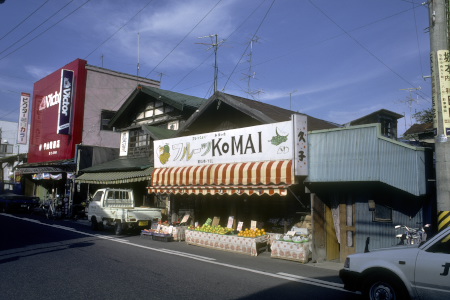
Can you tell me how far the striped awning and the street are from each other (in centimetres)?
251

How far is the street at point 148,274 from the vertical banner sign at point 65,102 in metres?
18.4

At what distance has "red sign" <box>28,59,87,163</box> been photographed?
31.0 meters

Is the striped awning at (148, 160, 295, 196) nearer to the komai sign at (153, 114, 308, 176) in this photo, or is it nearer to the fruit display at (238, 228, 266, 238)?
the komai sign at (153, 114, 308, 176)

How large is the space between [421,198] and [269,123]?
589 centimetres

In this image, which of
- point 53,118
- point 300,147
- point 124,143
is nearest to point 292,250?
point 300,147

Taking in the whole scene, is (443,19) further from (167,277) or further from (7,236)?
(7,236)

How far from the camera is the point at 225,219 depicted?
16.5 metres

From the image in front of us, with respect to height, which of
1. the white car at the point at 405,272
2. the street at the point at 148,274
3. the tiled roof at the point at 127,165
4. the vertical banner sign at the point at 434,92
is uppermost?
the vertical banner sign at the point at 434,92

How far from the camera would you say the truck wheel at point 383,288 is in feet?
18.5

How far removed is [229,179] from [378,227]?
19.1ft

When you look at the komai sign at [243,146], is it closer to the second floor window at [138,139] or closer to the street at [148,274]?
the street at [148,274]

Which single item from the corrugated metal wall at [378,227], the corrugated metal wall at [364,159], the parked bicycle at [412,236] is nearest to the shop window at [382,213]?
the corrugated metal wall at [378,227]

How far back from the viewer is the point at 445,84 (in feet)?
29.2

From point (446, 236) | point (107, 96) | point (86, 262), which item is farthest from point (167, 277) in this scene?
point (107, 96)
